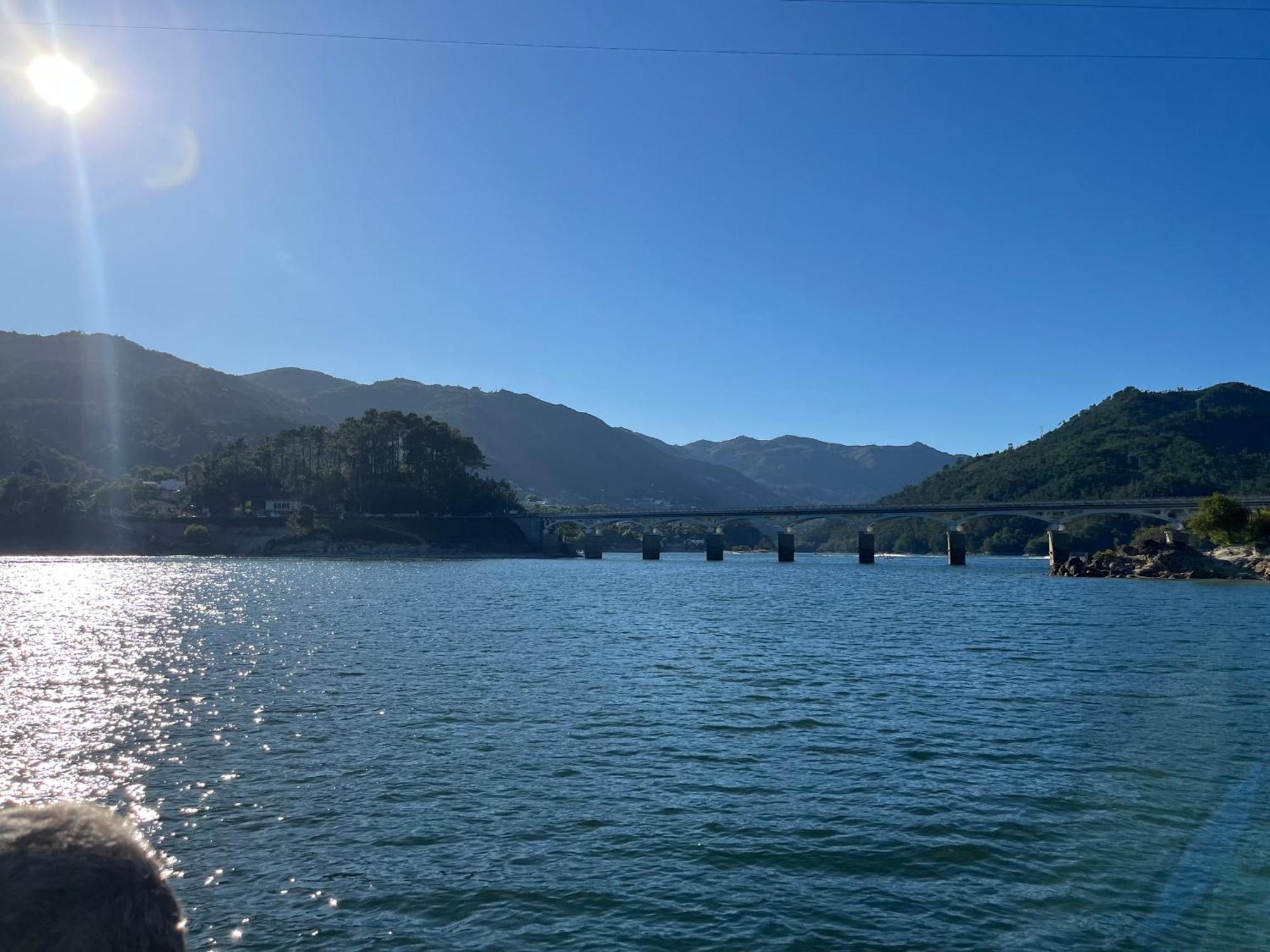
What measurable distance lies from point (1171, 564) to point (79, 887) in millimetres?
109504

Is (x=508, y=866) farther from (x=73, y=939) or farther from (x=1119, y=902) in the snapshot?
(x=73, y=939)

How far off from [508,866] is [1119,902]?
7.96 metres

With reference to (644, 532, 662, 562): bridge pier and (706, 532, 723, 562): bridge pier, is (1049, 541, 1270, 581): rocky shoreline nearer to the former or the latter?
(706, 532, 723, 562): bridge pier

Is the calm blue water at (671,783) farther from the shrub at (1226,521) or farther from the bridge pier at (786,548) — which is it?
the bridge pier at (786,548)

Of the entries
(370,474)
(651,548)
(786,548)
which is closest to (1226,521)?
(786,548)

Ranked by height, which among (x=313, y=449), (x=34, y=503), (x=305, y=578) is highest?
(x=313, y=449)

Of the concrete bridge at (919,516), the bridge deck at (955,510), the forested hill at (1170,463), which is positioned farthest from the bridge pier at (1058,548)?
the forested hill at (1170,463)

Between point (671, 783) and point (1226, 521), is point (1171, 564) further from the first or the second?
point (671, 783)

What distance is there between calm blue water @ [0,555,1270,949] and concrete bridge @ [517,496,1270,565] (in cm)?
9429

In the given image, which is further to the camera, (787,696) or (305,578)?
(305,578)

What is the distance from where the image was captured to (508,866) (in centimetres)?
1168

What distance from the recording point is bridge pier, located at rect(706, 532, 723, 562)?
185m

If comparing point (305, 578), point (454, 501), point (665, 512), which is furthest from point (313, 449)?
point (305, 578)

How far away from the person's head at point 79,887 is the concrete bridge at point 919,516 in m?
120
